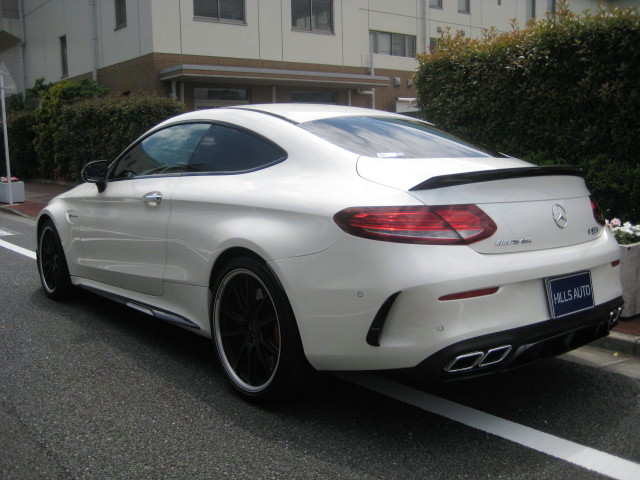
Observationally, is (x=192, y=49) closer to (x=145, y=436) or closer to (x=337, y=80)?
(x=337, y=80)

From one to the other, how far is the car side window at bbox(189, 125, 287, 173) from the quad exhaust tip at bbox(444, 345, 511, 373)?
4.78 ft

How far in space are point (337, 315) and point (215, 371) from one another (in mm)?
1424

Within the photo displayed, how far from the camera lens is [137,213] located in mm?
4504

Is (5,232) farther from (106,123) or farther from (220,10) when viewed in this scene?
(220,10)

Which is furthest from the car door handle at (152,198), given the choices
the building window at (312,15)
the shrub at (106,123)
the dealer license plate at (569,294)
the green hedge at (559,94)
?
the building window at (312,15)

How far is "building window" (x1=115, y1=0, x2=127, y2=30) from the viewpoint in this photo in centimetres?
2117

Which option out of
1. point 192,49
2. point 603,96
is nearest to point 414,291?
point 603,96

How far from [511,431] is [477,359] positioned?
558 millimetres

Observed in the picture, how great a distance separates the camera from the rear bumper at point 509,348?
2.88 m

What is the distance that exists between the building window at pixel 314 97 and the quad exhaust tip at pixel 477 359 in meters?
21.6

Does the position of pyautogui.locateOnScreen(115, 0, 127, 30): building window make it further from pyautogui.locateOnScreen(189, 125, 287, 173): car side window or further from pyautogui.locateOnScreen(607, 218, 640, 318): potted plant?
pyautogui.locateOnScreen(607, 218, 640, 318): potted plant

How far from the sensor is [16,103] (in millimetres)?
26984

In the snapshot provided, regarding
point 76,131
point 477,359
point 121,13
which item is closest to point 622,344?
point 477,359

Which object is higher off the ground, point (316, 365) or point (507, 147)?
point (507, 147)
